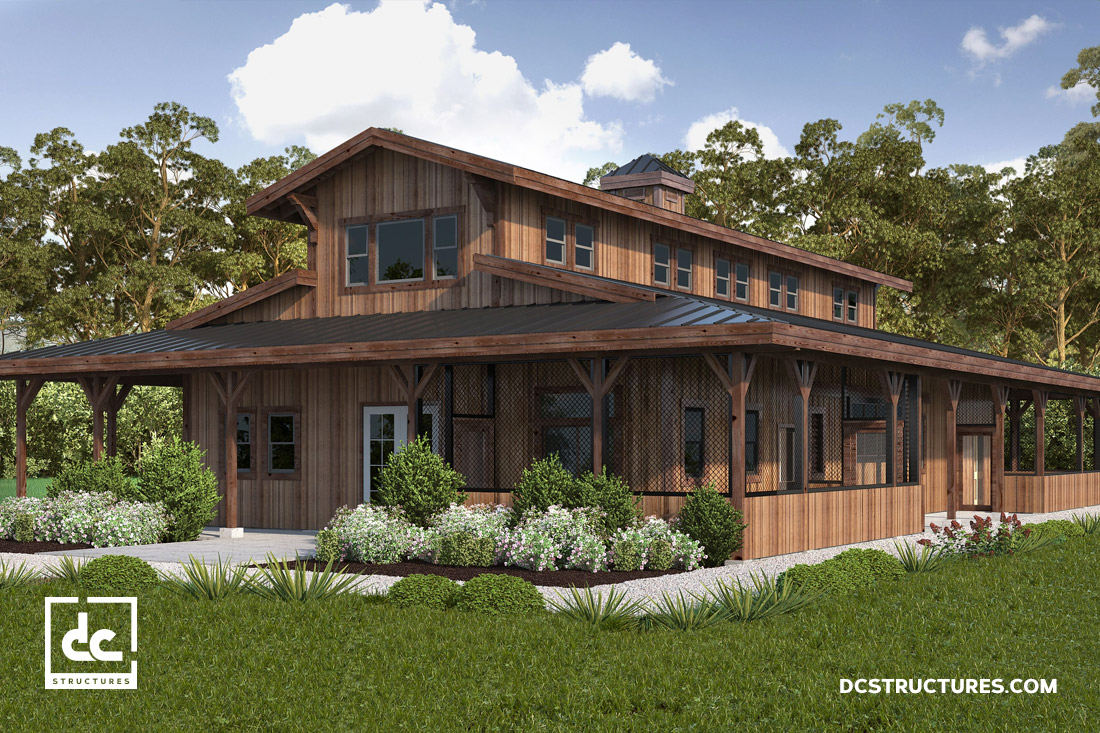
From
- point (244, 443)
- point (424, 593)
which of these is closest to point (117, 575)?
point (424, 593)

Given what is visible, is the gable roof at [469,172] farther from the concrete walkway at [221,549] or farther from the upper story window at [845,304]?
the concrete walkway at [221,549]

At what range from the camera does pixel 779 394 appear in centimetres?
2056

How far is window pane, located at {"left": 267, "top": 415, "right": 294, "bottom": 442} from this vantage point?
21.5 meters

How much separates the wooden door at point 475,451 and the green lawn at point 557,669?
26.9ft

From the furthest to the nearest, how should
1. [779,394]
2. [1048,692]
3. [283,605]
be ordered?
[779,394] → [283,605] → [1048,692]

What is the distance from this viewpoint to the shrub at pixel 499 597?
10766mm

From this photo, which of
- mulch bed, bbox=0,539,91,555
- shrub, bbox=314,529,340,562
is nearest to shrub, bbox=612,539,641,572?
shrub, bbox=314,529,340,562

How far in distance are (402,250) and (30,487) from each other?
574 inches

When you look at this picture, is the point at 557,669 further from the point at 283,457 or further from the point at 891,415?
the point at 283,457

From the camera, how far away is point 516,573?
46.6 ft

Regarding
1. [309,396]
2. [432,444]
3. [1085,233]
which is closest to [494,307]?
[432,444]

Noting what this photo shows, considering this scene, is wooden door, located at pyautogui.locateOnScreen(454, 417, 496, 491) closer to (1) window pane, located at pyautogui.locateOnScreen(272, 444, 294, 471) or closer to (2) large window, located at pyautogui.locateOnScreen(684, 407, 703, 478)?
(2) large window, located at pyautogui.locateOnScreen(684, 407, 703, 478)

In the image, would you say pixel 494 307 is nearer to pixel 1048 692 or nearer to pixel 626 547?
pixel 626 547

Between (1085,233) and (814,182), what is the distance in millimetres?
11003
